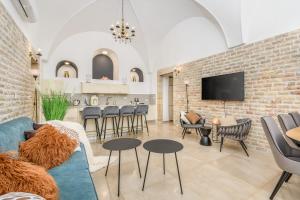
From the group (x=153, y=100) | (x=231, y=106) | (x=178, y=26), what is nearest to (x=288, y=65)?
(x=231, y=106)

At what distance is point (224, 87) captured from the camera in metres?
3.99

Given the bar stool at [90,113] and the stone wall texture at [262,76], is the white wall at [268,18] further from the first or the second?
the bar stool at [90,113]

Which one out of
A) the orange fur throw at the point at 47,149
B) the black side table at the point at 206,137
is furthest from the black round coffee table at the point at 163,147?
the black side table at the point at 206,137

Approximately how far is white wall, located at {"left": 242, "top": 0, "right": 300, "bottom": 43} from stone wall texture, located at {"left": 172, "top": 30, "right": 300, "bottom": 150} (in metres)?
0.14

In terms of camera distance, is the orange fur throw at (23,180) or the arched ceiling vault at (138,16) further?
the arched ceiling vault at (138,16)

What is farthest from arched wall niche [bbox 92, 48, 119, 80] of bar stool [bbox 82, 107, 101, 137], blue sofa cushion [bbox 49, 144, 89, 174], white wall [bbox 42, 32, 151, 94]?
blue sofa cushion [bbox 49, 144, 89, 174]

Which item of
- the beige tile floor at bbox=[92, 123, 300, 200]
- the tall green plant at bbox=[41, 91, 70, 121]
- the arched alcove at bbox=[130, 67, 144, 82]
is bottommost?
the beige tile floor at bbox=[92, 123, 300, 200]

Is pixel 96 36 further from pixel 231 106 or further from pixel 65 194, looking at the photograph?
pixel 65 194

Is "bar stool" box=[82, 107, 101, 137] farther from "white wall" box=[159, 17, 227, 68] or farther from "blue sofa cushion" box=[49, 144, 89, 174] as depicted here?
"white wall" box=[159, 17, 227, 68]

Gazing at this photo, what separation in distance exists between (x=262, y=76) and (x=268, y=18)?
1135 millimetres

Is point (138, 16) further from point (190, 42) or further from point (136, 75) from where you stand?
point (136, 75)

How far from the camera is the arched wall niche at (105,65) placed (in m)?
6.58

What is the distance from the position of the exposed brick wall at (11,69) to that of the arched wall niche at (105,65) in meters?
3.63

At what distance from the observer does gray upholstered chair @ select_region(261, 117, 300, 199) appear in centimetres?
161
